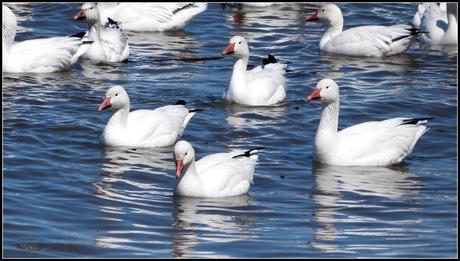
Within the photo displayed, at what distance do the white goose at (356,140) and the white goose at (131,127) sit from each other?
1607mm

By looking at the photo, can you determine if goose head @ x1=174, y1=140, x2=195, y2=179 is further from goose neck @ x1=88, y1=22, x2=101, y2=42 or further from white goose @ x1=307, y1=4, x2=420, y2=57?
white goose @ x1=307, y1=4, x2=420, y2=57

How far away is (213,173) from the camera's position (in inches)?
440

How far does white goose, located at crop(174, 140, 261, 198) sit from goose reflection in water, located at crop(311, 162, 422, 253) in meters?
0.69

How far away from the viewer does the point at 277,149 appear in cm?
1314

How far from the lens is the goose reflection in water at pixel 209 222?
32.1 feet

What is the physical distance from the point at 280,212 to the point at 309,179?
133cm

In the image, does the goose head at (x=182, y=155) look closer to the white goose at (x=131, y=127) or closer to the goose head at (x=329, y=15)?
the white goose at (x=131, y=127)

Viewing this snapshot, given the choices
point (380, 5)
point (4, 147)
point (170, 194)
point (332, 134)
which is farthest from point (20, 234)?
point (380, 5)

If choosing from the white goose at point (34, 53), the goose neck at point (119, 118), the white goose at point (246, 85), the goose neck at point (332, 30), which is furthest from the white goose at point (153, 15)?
the goose neck at point (119, 118)

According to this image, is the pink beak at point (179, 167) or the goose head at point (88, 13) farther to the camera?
the goose head at point (88, 13)

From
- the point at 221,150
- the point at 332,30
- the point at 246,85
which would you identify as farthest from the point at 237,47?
the point at 332,30

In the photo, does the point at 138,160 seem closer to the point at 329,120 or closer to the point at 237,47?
the point at 329,120

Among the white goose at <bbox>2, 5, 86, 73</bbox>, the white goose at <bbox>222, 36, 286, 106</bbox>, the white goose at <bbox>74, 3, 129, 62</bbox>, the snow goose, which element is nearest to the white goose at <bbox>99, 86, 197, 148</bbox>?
the white goose at <bbox>222, 36, 286, 106</bbox>

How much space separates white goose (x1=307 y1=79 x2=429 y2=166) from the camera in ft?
40.9
